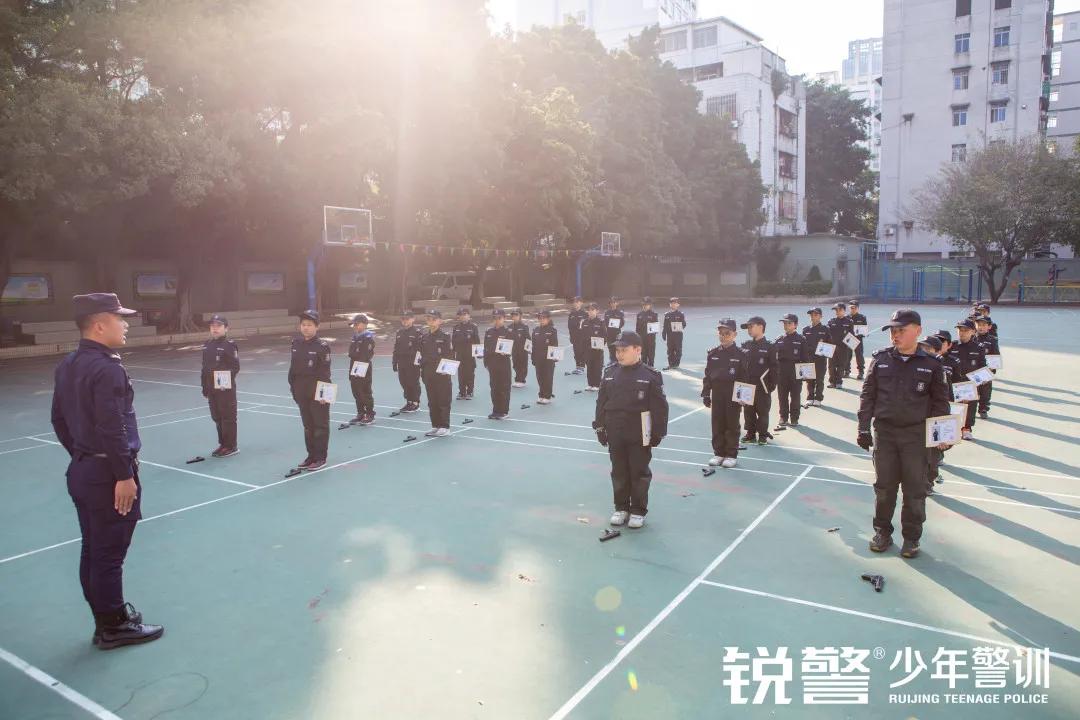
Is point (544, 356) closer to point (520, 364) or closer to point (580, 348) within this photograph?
point (520, 364)

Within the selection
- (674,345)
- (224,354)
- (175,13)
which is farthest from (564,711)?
(175,13)

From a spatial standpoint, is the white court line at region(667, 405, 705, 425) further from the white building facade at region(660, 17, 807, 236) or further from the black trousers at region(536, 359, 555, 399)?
the white building facade at region(660, 17, 807, 236)

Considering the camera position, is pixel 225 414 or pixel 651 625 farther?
pixel 225 414

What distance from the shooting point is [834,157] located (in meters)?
67.3

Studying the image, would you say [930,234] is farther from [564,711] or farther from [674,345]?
[564,711]

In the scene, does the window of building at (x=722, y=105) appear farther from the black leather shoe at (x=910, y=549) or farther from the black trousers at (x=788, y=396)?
the black leather shoe at (x=910, y=549)

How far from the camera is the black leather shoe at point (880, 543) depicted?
6.77 meters

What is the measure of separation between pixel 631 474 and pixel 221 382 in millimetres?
6343

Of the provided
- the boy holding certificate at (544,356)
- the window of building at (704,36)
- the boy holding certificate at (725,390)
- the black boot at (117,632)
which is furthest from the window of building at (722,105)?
the black boot at (117,632)

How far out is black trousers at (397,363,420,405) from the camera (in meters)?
13.6

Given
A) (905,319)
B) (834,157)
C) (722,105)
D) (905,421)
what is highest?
(722,105)

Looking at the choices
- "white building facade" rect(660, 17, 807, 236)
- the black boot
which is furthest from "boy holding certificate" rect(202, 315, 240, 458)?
"white building facade" rect(660, 17, 807, 236)

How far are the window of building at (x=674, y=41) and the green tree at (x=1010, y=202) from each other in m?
26.9

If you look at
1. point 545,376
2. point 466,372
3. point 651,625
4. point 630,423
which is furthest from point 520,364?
point 651,625
